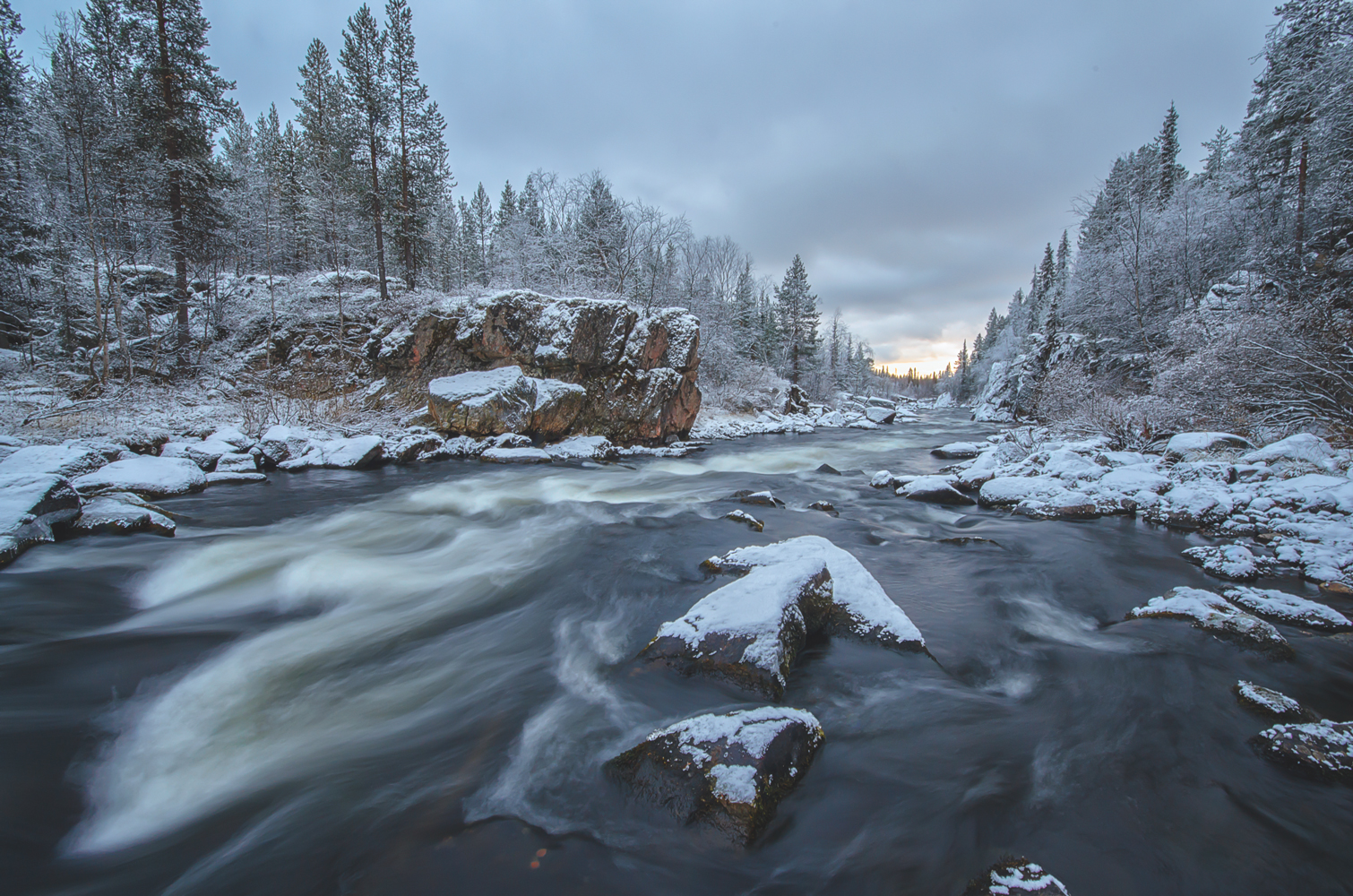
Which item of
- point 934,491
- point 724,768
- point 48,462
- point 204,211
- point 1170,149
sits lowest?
point 724,768

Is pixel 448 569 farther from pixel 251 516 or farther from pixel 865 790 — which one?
pixel 865 790

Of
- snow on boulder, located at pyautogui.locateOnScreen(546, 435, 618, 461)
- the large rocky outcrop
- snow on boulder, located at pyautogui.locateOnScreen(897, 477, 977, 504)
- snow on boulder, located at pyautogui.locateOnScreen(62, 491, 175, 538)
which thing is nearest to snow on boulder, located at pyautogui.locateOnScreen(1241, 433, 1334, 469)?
snow on boulder, located at pyautogui.locateOnScreen(897, 477, 977, 504)

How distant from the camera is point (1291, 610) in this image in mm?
4422

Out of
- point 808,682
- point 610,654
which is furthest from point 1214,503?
point 610,654

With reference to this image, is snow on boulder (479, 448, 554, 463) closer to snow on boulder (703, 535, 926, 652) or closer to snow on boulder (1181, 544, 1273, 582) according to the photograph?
snow on boulder (703, 535, 926, 652)

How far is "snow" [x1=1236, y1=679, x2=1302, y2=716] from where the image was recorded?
3.30 meters

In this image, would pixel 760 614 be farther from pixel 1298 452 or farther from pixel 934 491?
pixel 1298 452

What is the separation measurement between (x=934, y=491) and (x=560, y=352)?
13.2 metres

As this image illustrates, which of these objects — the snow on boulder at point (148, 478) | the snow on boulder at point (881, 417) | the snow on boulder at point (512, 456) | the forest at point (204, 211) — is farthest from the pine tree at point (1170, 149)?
the snow on boulder at point (148, 478)

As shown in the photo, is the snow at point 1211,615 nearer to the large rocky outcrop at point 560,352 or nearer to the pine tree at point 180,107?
the large rocky outcrop at point 560,352

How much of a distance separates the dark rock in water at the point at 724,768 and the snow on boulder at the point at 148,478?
412 inches

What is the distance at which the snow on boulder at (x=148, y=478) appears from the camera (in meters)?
7.88

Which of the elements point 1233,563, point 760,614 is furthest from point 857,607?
point 1233,563

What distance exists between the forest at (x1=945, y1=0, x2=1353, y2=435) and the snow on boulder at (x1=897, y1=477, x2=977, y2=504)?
18.5 ft
